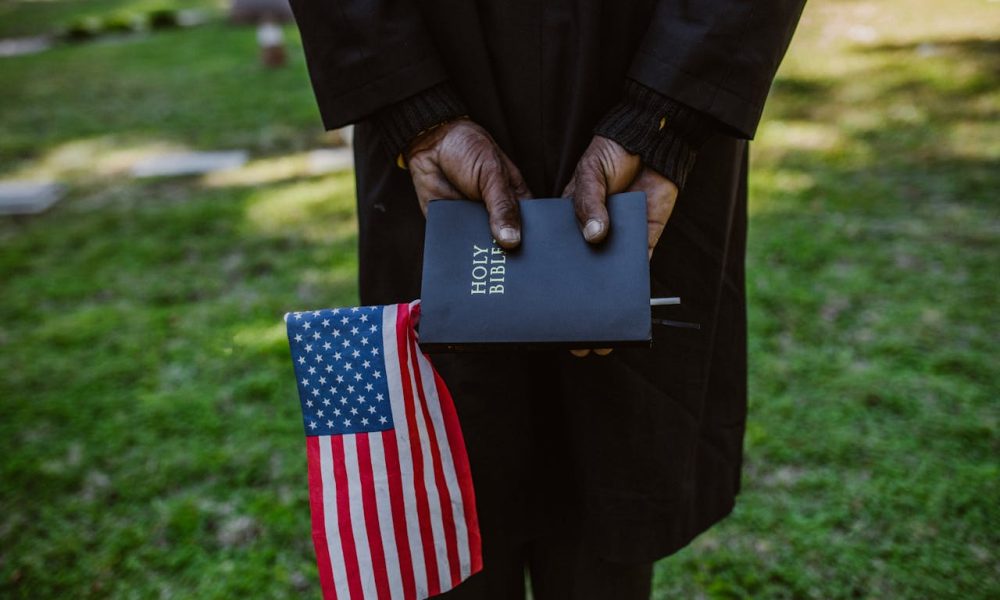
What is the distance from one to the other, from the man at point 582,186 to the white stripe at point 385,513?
148 mm

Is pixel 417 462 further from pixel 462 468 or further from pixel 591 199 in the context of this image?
pixel 591 199

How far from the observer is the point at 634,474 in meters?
1.25

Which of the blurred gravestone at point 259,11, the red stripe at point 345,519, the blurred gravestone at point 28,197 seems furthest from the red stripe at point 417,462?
the blurred gravestone at point 259,11

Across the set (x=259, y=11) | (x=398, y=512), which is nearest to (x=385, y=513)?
(x=398, y=512)

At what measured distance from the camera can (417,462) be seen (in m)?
1.18

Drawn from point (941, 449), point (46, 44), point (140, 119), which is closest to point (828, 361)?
point (941, 449)

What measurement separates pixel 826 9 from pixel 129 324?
8.04m

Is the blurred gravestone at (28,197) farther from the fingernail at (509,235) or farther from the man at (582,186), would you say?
the fingernail at (509,235)

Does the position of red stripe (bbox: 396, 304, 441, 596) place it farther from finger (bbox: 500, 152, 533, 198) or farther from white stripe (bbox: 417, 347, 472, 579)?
finger (bbox: 500, 152, 533, 198)

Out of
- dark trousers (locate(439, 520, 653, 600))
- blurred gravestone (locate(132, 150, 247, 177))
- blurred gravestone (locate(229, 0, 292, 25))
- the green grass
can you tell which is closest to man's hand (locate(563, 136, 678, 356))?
dark trousers (locate(439, 520, 653, 600))

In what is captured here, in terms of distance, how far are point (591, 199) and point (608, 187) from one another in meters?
0.06

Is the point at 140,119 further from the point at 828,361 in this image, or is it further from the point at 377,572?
the point at 377,572

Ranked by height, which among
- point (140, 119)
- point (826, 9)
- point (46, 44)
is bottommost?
point (140, 119)

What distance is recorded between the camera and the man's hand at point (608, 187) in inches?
39.3
